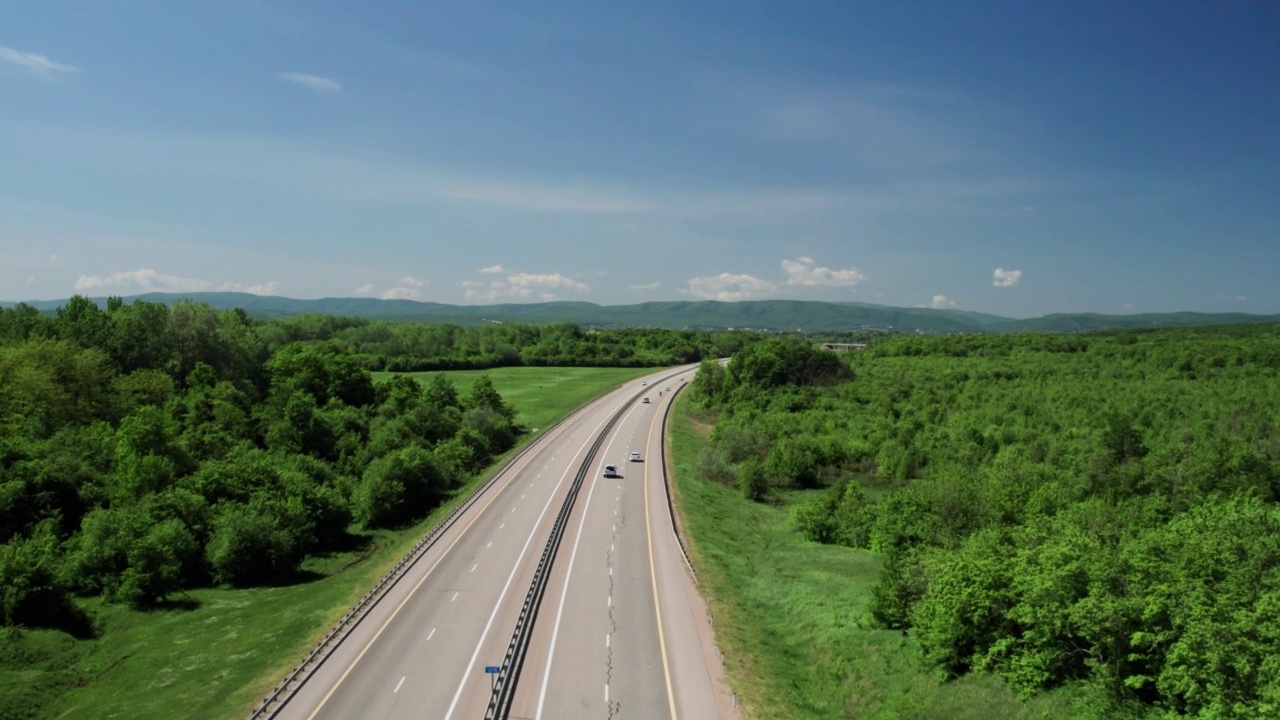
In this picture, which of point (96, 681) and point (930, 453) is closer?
point (96, 681)

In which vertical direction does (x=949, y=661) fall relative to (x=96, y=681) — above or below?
above

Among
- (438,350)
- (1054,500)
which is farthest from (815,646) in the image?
(438,350)

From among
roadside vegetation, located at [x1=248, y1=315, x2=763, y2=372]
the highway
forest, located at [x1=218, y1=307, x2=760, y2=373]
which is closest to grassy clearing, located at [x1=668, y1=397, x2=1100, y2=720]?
the highway

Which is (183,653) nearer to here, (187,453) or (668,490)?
(187,453)

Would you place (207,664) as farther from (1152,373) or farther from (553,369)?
(553,369)

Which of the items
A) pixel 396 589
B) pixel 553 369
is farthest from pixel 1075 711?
pixel 553 369

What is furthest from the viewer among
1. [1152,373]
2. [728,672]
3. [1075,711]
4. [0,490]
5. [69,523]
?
[1152,373]

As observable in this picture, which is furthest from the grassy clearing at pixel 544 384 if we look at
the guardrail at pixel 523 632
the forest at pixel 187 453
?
the guardrail at pixel 523 632
